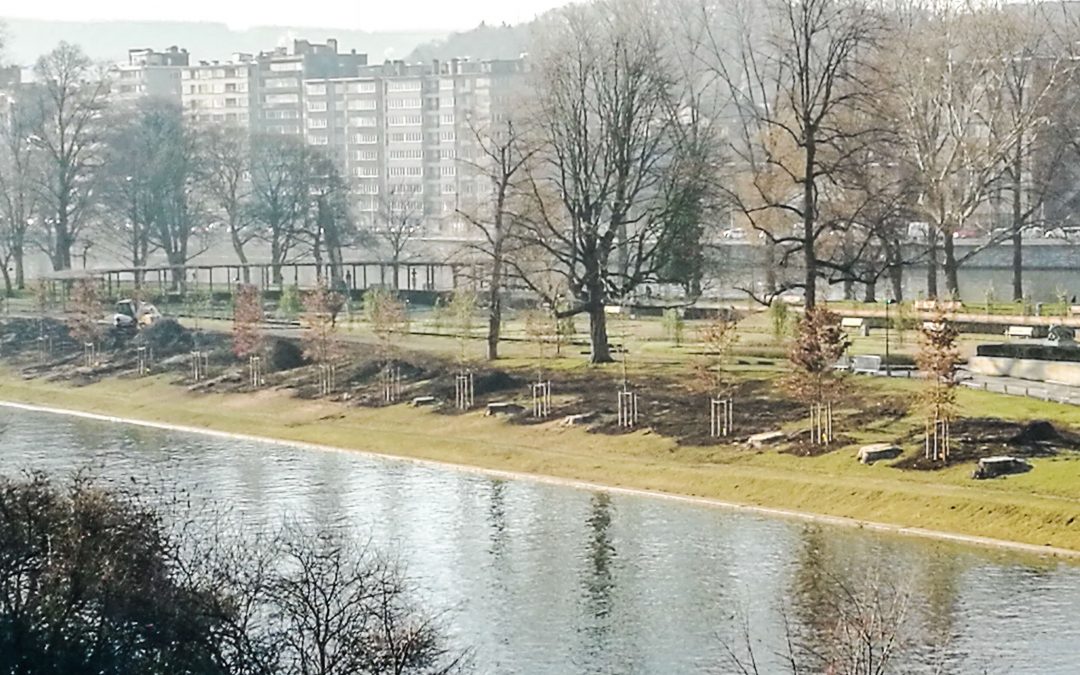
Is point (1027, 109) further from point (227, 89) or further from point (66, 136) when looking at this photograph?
point (227, 89)

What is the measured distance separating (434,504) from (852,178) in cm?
1918

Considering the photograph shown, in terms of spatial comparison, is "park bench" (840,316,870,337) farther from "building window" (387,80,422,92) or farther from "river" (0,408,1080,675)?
"building window" (387,80,422,92)

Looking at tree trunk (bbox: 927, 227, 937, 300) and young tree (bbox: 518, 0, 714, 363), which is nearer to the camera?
young tree (bbox: 518, 0, 714, 363)

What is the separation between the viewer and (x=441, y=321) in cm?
5438

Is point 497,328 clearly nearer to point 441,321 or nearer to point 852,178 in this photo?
point 441,321

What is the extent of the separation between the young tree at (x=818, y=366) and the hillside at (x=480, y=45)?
420ft

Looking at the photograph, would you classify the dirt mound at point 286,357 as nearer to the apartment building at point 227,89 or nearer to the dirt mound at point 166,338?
the dirt mound at point 166,338

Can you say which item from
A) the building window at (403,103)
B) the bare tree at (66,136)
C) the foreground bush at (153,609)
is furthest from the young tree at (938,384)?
the building window at (403,103)

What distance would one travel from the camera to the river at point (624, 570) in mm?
23547

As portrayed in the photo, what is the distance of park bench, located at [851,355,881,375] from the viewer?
41.1m

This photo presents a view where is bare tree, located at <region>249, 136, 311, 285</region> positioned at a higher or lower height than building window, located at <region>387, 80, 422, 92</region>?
lower

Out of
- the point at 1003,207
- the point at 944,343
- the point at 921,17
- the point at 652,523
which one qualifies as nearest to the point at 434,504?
the point at 652,523

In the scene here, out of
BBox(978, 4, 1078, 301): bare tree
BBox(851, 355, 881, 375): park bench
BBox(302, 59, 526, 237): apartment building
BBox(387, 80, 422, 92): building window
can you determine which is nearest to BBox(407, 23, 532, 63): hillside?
BBox(302, 59, 526, 237): apartment building

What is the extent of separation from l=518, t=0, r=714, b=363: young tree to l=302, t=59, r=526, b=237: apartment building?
201 ft
